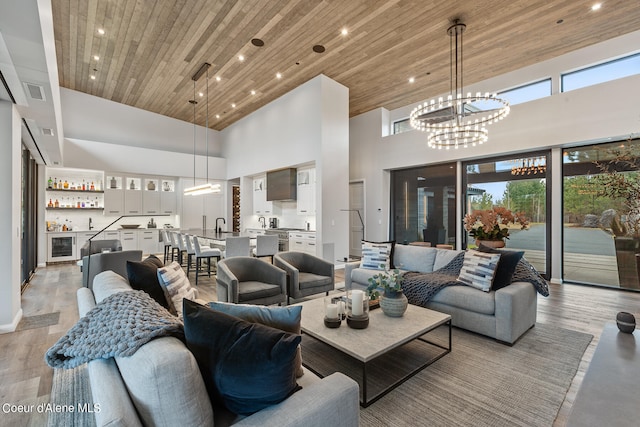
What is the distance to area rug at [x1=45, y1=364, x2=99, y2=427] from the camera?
176cm

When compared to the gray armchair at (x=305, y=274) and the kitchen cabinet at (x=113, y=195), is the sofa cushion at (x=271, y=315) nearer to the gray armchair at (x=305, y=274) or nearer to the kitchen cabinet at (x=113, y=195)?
the gray armchair at (x=305, y=274)

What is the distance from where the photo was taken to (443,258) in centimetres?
381

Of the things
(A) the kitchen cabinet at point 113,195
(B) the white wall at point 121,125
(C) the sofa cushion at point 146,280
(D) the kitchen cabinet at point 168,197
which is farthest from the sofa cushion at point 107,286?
(D) the kitchen cabinet at point 168,197

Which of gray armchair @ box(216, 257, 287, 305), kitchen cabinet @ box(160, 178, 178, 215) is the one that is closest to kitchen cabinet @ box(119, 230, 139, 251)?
kitchen cabinet @ box(160, 178, 178, 215)

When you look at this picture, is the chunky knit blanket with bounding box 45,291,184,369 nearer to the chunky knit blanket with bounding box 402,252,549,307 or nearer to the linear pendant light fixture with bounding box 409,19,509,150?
the chunky knit blanket with bounding box 402,252,549,307

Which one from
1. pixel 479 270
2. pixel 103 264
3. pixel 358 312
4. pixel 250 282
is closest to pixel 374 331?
pixel 358 312

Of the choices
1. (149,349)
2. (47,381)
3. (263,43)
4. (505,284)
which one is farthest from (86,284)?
(505,284)

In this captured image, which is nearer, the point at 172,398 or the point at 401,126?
the point at 172,398

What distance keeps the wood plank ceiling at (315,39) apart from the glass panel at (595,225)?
1.90m

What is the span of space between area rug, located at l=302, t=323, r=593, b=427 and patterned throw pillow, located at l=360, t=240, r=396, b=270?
1282 millimetres

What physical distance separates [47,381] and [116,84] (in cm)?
713

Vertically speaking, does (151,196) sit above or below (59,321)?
above

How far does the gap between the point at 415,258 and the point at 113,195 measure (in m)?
8.24

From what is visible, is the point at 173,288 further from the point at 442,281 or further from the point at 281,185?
the point at 281,185
